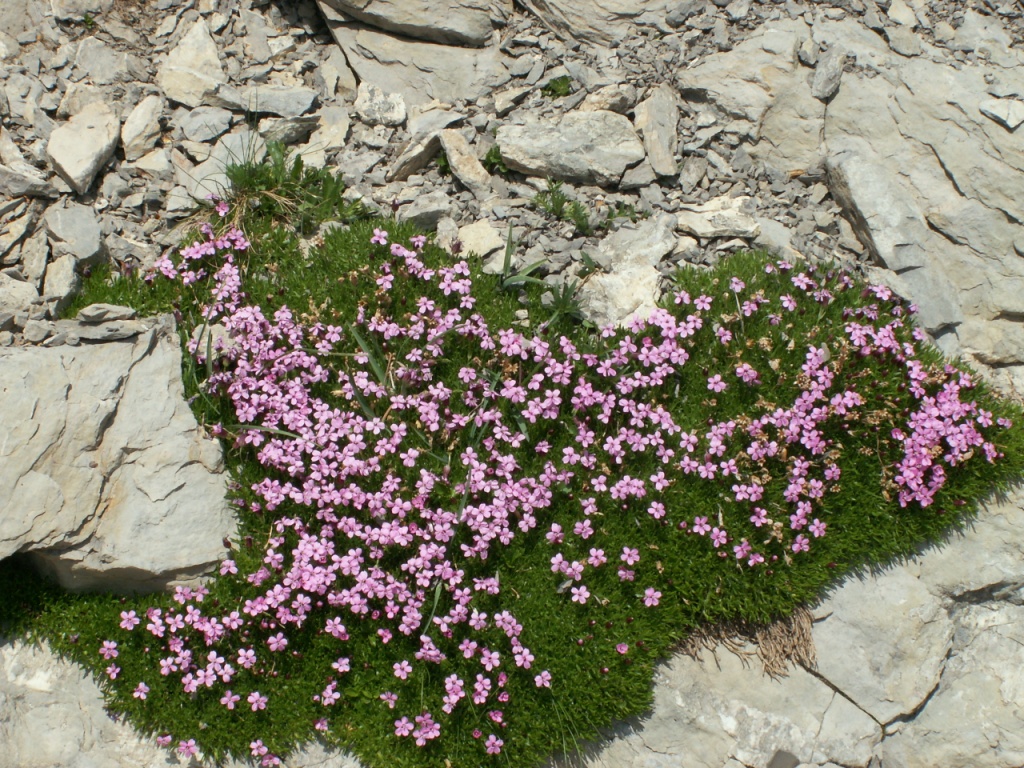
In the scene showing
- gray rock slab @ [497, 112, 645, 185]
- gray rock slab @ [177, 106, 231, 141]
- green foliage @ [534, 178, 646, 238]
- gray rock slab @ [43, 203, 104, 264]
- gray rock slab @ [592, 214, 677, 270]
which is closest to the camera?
gray rock slab @ [43, 203, 104, 264]

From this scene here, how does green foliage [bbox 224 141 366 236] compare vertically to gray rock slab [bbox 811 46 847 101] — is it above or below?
below

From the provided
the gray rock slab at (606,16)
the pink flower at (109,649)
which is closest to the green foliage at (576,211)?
the gray rock slab at (606,16)

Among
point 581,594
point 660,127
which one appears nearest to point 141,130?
point 660,127

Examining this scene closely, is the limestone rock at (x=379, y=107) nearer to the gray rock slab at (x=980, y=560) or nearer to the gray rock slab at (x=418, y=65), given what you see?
the gray rock slab at (x=418, y=65)

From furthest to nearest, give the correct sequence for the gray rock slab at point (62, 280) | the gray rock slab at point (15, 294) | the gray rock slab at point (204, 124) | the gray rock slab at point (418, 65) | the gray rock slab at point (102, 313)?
the gray rock slab at point (418, 65)
the gray rock slab at point (204, 124)
the gray rock slab at point (62, 280)
the gray rock slab at point (15, 294)
the gray rock slab at point (102, 313)

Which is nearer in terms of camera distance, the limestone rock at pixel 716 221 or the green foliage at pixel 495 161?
the limestone rock at pixel 716 221

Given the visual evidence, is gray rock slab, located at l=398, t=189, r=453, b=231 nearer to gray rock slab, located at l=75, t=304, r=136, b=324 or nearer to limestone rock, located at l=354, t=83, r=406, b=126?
limestone rock, located at l=354, t=83, r=406, b=126

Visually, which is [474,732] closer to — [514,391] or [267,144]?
[514,391]

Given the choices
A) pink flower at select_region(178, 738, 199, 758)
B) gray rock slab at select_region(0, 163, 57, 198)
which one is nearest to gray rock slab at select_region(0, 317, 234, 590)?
pink flower at select_region(178, 738, 199, 758)
